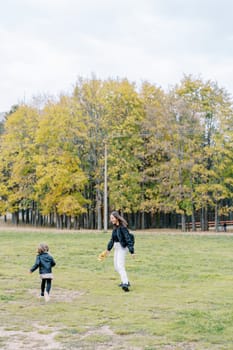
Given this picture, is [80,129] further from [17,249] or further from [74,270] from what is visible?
[74,270]

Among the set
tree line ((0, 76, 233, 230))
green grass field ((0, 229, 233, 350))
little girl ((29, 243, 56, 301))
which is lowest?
green grass field ((0, 229, 233, 350))

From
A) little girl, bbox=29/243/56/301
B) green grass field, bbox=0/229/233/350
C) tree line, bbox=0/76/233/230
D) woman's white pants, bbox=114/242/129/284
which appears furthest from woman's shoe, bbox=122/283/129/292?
tree line, bbox=0/76/233/230

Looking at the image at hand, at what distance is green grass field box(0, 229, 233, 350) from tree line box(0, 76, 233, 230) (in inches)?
963

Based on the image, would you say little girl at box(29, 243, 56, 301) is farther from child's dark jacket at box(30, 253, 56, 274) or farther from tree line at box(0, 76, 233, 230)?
tree line at box(0, 76, 233, 230)

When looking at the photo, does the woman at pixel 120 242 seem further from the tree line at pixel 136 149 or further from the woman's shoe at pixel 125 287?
the tree line at pixel 136 149

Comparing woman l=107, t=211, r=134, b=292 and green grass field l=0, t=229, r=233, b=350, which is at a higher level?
woman l=107, t=211, r=134, b=292

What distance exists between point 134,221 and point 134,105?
1089 cm

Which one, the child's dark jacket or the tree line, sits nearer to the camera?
the child's dark jacket

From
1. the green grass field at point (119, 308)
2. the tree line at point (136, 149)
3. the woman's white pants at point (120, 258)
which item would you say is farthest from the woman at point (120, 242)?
the tree line at point (136, 149)

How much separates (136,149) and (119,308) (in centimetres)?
3294

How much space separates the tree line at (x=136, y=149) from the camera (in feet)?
132

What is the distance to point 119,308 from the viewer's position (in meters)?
9.07

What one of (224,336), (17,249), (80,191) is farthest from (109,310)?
(80,191)

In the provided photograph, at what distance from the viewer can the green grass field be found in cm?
695
